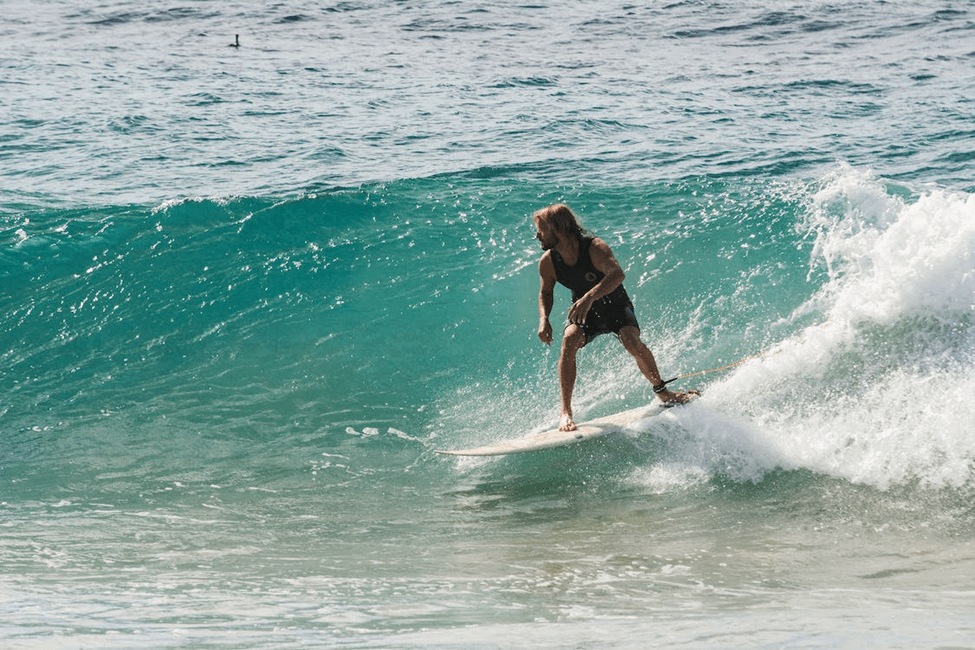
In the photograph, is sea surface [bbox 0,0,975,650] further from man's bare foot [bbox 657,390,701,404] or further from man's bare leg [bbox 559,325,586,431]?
man's bare leg [bbox 559,325,586,431]

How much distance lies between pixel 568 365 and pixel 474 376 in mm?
2177

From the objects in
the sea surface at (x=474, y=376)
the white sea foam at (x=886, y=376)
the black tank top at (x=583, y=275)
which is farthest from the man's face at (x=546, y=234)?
the white sea foam at (x=886, y=376)

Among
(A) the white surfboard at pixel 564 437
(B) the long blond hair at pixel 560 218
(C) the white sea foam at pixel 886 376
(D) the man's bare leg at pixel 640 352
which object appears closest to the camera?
(B) the long blond hair at pixel 560 218

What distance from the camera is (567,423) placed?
656 cm

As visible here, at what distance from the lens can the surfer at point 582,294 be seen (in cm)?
618

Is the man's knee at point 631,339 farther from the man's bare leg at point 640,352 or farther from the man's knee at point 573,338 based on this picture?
the man's knee at point 573,338

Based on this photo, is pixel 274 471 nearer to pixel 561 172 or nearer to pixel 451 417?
pixel 451 417

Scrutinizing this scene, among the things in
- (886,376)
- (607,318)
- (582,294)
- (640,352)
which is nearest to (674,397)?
(640,352)

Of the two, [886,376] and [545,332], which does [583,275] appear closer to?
[545,332]

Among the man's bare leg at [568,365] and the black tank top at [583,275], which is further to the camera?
the man's bare leg at [568,365]

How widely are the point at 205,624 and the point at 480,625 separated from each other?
3.81 feet

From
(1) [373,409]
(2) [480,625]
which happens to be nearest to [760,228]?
(1) [373,409]

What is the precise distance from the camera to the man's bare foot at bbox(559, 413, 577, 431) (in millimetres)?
6543

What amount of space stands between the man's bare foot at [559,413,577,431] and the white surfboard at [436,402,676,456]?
0.02 m
